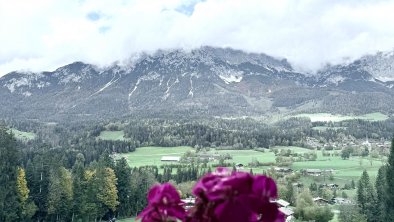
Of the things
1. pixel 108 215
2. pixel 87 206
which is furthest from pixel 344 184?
pixel 87 206

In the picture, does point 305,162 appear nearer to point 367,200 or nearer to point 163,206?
point 367,200

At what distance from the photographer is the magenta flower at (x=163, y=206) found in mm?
3537

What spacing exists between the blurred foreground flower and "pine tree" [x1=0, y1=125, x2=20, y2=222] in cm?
5909

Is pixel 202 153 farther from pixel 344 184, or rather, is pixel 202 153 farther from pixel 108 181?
pixel 108 181

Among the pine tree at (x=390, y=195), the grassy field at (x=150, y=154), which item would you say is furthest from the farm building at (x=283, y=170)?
the pine tree at (x=390, y=195)

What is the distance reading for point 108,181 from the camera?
7869 centimetres

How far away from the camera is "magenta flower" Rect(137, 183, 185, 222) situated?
3.54 m

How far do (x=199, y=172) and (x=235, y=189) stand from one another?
119089mm

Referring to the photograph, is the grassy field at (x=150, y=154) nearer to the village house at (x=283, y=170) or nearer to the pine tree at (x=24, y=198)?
the village house at (x=283, y=170)

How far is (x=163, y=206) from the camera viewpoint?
3.56 m

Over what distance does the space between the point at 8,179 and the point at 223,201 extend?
2420 inches

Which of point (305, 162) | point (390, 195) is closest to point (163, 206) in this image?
point (390, 195)

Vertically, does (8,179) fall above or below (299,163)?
above

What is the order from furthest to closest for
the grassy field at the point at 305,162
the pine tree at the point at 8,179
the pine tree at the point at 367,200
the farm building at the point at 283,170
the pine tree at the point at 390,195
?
the farm building at the point at 283,170
the grassy field at the point at 305,162
the pine tree at the point at 367,200
the pine tree at the point at 8,179
the pine tree at the point at 390,195
